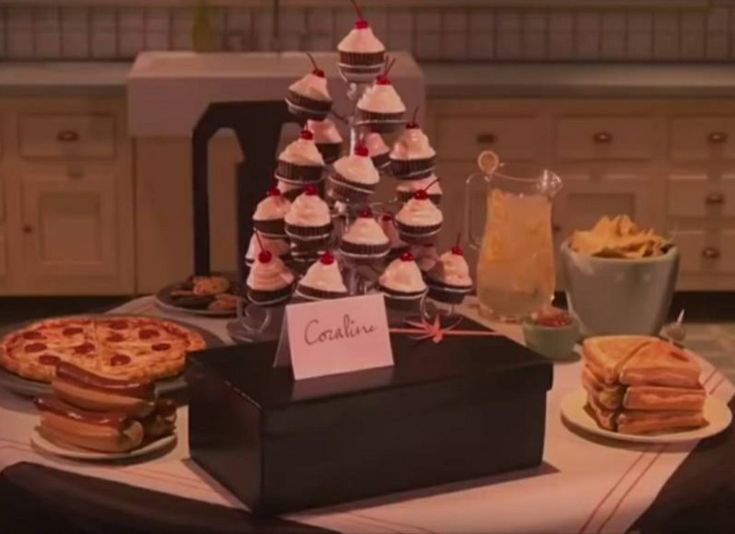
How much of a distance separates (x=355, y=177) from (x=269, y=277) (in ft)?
0.63

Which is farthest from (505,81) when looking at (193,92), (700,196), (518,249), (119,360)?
(119,360)

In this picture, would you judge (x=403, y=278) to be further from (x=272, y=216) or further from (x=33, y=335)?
(x=33, y=335)

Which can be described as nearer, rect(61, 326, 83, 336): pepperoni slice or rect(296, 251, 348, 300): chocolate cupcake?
rect(296, 251, 348, 300): chocolate cupcake

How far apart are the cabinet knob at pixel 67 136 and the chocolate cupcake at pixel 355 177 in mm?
2920

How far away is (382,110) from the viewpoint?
2.12 meters

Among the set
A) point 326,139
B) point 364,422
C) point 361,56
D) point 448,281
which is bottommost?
point 364,422

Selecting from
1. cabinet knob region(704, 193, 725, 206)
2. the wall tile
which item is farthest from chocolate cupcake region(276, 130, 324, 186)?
the wall tile

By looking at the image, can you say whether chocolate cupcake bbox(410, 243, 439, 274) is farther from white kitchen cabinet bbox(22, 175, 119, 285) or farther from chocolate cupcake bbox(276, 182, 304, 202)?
white kitchen cabinet bbox(22, 175, 119, 285)

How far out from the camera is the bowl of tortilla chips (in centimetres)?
242

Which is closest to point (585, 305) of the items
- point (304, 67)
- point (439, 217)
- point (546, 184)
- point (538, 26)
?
point (546, 184)

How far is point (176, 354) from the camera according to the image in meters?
2.18

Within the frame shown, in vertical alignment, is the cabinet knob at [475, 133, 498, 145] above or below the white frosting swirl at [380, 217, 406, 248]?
above

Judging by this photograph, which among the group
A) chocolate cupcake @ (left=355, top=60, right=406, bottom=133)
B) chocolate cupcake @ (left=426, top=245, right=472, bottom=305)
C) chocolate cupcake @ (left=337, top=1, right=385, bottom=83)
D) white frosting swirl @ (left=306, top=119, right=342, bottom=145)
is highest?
chocolate cupcake @ (left=337, top=1, right=385, bottom=83)

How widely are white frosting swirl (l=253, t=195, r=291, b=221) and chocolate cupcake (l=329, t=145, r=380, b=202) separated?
0.09 metres
